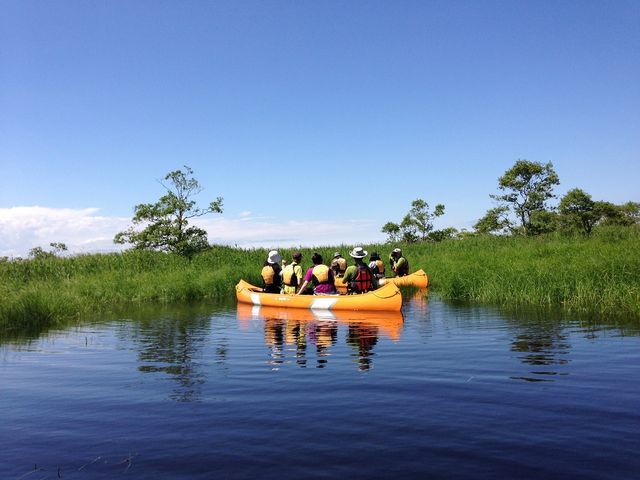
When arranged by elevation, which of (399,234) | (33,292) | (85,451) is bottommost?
(85,451)

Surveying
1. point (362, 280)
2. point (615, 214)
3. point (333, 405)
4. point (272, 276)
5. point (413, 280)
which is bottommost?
point (333, 405)

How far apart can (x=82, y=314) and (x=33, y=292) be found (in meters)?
2.01

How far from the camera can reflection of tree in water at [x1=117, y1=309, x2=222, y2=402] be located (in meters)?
7.07

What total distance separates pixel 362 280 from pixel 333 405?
29.9 ft

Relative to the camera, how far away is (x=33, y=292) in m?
13.8

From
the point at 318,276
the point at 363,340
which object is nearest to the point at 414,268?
the point at 318,276

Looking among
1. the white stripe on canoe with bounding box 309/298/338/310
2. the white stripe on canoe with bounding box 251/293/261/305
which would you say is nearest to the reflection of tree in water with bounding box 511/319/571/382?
the white stripe on canoe with bounding box 309/298/338/310

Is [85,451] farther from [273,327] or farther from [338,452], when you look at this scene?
[273,327]

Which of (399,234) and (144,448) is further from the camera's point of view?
(399,234)

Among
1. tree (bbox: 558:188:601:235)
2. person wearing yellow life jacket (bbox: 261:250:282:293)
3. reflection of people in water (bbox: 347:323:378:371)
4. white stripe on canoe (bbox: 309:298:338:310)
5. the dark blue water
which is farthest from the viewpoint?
tree (bbox: 558:188:601:235)

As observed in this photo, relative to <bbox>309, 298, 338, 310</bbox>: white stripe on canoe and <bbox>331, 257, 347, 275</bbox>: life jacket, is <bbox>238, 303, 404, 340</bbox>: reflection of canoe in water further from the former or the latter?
<bbox>331, 257, 347, 275</bbox>: life jacket

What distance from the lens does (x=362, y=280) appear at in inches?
578

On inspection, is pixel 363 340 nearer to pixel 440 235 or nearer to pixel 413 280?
pixel 413 280

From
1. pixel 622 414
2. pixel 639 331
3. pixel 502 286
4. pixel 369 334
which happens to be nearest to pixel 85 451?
pixel 622 414
